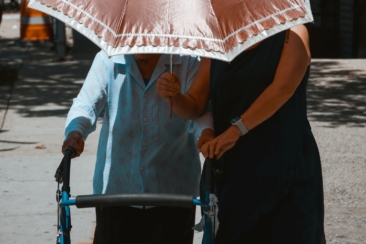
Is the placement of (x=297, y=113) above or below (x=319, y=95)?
above

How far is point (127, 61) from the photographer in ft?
11.3

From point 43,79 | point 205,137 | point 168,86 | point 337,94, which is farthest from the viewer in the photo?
point 43,79

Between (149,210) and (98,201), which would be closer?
(98,201)

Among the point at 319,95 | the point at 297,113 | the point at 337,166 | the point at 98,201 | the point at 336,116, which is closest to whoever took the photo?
the point at 98,201

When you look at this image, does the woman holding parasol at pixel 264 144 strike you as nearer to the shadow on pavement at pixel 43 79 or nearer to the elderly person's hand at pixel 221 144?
the elderly person's hand at pixel 221 144

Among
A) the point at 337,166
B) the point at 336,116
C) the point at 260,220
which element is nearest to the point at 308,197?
the point at 260,220

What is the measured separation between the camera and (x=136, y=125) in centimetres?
348

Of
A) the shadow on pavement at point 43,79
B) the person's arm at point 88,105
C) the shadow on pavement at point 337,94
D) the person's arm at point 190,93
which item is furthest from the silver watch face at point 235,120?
the shadow on pavement at point 43,79

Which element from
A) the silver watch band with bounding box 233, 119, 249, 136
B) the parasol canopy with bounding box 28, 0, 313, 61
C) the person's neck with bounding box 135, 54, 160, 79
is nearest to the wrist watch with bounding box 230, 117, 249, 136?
the silver watch band with bounding box 233, 119, 249, 136

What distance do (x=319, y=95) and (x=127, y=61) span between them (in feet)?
26.1

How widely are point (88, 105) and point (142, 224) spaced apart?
1.95ft

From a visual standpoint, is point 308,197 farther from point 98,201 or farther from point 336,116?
point 336,116

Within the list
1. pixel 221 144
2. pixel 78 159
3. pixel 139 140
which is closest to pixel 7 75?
pixel 78 159

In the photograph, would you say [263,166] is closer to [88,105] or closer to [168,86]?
[168,86]
